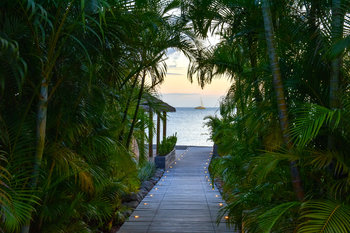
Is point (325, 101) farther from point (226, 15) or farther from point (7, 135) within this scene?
point (7, 135)

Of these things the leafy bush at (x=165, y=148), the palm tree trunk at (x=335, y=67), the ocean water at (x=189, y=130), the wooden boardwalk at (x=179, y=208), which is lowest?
the ocean water at (x=189, y=130)

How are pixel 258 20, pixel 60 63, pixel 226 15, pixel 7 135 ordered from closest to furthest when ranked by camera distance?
1. pixel 7 135
2. pixel 60 63
3. pixel 258 20
4. pixel 226 15

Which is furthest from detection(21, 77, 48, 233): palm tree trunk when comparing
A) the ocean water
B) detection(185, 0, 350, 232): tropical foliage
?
the ocean water

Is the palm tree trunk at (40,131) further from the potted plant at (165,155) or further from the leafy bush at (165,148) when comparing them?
the leafy bush at (165,148)

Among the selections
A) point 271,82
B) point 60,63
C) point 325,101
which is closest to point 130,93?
point 60,63

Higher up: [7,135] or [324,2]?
[324,2]

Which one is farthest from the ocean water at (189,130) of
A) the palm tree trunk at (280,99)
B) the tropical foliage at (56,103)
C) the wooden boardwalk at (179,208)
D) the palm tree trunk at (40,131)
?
the palm tree trunk at (40,131)

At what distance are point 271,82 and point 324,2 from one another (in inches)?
32.4

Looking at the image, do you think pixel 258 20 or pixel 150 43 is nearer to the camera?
pixel 258 20

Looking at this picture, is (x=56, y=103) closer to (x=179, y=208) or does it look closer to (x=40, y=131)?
(x=40, y=131)

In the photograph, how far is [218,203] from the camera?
21.6 feet

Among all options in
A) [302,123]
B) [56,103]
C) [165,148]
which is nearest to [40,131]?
[56,103]

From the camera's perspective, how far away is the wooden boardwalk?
5074 mm

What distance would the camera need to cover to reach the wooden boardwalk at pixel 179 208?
16.6 ft
